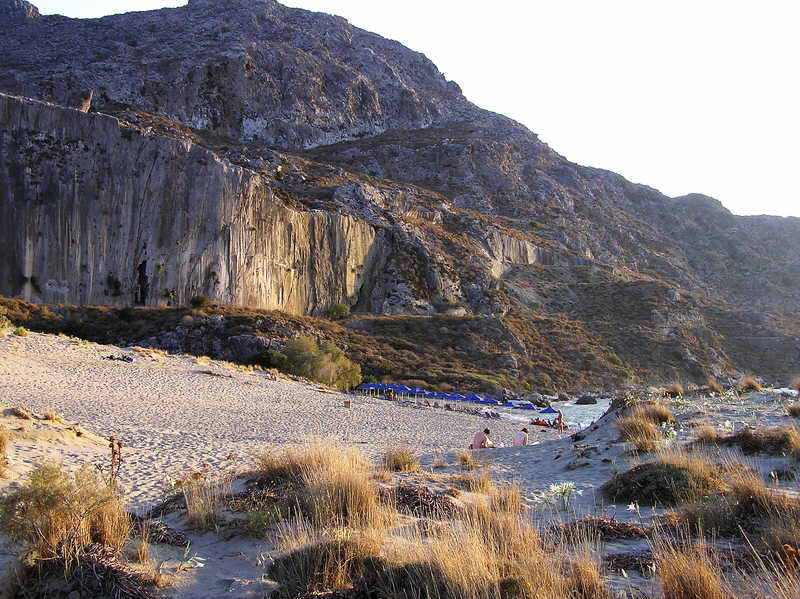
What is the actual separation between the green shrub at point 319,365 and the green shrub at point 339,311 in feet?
43.8

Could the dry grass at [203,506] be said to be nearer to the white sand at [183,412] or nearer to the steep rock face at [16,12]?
the white sand at [183,412]

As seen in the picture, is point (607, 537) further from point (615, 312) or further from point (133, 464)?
point (615, 312)

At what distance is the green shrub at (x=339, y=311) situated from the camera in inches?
1933

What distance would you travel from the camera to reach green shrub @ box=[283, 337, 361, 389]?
33844mm

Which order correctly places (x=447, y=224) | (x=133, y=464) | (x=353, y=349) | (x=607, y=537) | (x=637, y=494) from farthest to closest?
(x=447, y=224), (x=353, y=349), (x=133, y=464), (x=637, y=494), (x=607, y=537)

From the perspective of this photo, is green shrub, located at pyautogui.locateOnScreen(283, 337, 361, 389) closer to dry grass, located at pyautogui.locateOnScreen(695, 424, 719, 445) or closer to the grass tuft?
the grass tuft

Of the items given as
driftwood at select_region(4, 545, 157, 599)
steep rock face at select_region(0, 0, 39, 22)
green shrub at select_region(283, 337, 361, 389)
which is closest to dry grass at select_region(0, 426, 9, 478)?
driftwood at select_region(4, 545, 157, 599)

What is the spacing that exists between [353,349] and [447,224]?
32919mm

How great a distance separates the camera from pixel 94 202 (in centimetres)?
3638

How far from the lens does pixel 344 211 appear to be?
55.9 m

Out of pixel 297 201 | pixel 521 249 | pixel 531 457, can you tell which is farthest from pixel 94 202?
pixel 521 249

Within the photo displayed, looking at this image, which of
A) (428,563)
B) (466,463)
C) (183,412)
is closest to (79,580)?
(428,563)

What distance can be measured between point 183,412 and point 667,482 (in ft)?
47.1

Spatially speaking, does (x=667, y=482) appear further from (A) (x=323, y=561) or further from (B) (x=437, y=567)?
(A) (x=323, y=561)
